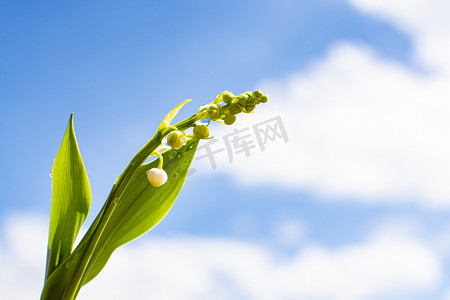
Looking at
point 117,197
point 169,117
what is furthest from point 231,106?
point 117,197

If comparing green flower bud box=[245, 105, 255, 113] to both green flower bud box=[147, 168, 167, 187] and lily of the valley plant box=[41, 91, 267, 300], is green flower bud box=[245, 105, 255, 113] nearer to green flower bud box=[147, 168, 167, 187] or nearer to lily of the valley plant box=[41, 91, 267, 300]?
lily of the valley plant box=[41, 91, 267, 300]

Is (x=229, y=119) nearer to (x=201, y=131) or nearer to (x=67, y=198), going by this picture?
(x=201, y=131)

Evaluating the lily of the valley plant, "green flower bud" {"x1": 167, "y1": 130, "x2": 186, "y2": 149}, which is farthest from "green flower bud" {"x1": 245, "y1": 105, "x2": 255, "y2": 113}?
"green flower bud" {"x1": 167, "y1": 130, "x2": 186, "y2": 149}

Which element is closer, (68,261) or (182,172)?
(68,261)

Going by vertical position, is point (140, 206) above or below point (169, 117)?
below

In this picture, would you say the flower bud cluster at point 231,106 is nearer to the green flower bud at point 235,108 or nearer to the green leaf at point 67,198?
the green flower bud at point 235,108

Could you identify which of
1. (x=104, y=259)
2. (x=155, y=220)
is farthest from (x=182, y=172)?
(x=104, y=259)

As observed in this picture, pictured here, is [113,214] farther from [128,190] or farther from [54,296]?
[54,296]
